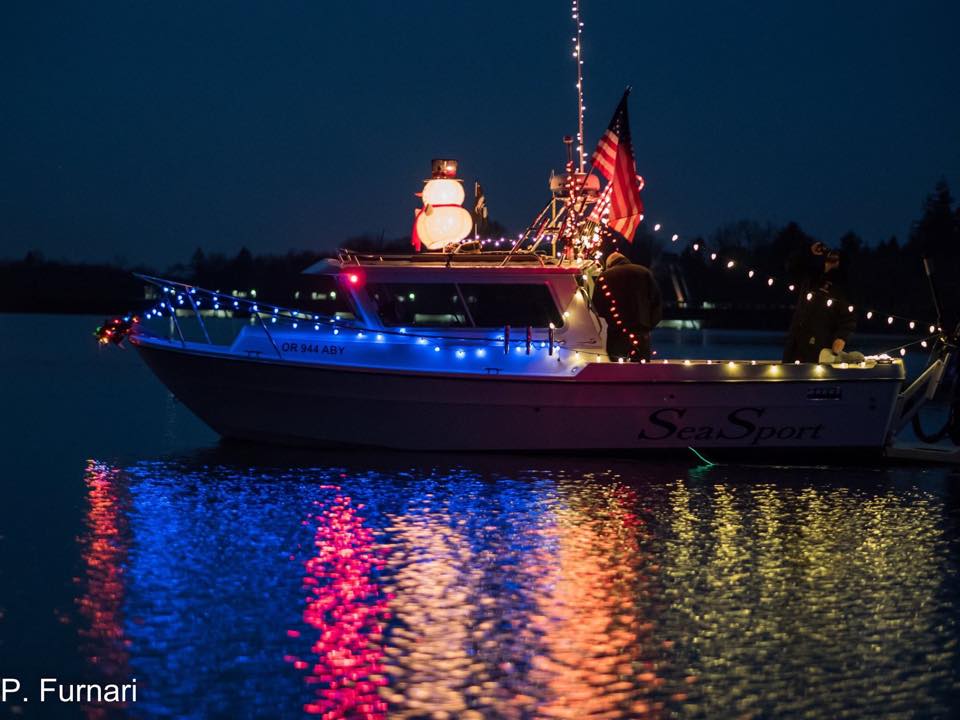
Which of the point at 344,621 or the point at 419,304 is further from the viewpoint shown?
the point at 419,304

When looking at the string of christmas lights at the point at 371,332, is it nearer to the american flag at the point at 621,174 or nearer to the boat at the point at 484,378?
the boat at the point at 484,378

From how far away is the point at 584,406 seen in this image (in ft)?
52.7

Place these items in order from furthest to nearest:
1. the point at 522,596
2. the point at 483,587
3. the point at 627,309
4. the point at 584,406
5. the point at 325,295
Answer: the point at 325,295 → the point at 627,309 → the point at 584,406 → the point at 483,587 → the point at 522,596

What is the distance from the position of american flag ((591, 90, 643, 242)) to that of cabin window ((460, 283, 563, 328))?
1.18m

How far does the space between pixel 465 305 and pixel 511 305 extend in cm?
55

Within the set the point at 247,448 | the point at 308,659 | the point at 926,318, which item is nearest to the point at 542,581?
the point at 308,659

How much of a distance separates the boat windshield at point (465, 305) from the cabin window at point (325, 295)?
44cm

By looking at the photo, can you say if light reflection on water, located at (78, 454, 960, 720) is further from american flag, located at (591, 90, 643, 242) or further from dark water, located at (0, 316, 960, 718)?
american flag, located at (591, 90, 643, 242)

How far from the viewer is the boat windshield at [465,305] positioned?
16.8 metres

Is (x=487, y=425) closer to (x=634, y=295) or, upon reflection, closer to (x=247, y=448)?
(x=634, y=295)

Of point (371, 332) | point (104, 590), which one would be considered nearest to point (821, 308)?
point (371, 332)

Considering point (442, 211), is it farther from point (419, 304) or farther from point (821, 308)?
point (821, 308)

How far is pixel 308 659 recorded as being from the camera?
27.0ft

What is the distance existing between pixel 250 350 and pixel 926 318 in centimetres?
7410
